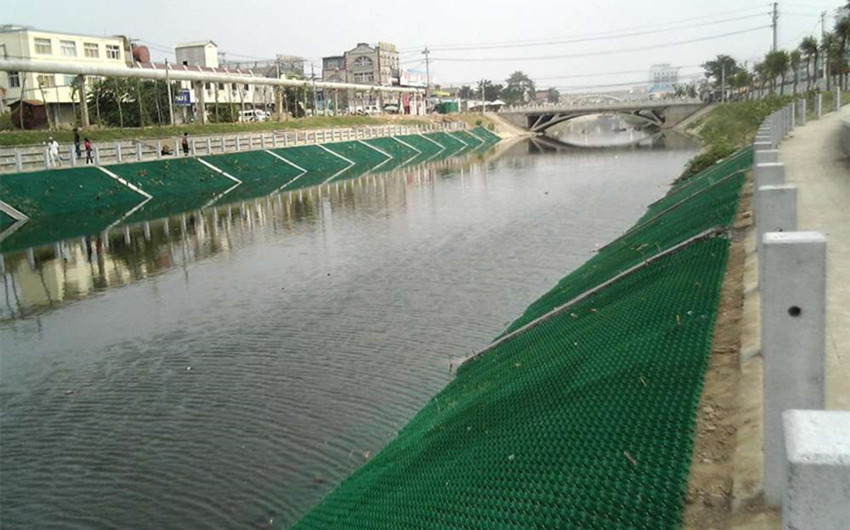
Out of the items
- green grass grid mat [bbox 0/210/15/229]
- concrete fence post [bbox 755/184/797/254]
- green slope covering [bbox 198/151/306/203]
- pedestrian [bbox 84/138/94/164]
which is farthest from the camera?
green slope covering [bbox 198/151/306/203]

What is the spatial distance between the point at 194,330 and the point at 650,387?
921 cm

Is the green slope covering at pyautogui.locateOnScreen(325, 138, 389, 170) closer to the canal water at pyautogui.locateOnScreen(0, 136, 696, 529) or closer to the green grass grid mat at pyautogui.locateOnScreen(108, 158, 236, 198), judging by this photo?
the green grass grid mat at pyautogui.locateOnScreen(108, 158, 236, 198)

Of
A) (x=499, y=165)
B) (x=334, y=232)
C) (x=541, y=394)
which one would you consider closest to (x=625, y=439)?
(x=541, y=394)

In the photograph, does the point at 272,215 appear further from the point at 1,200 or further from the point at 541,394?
the point at 541,394

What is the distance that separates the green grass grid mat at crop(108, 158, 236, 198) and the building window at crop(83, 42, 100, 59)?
35907 millimetres

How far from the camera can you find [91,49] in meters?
69.7

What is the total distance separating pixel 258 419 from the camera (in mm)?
9094

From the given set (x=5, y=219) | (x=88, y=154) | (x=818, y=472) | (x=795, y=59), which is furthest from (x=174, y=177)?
(x=795, y=59)

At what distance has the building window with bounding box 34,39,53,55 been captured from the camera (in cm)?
6538

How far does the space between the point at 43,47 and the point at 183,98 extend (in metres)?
11.4

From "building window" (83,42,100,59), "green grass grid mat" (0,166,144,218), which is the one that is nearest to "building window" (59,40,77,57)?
"building window" (83,42,100,59)

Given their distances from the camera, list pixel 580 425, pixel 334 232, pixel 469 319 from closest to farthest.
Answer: pixel 580 425, pixel 469 319, pixel 334 232

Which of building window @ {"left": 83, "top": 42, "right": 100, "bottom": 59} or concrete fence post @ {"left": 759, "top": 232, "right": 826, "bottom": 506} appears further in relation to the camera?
building window @ {"left": 83, "top": 42, "right": 100, "bottom": 59}

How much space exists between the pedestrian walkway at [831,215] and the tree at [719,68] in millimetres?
96577
